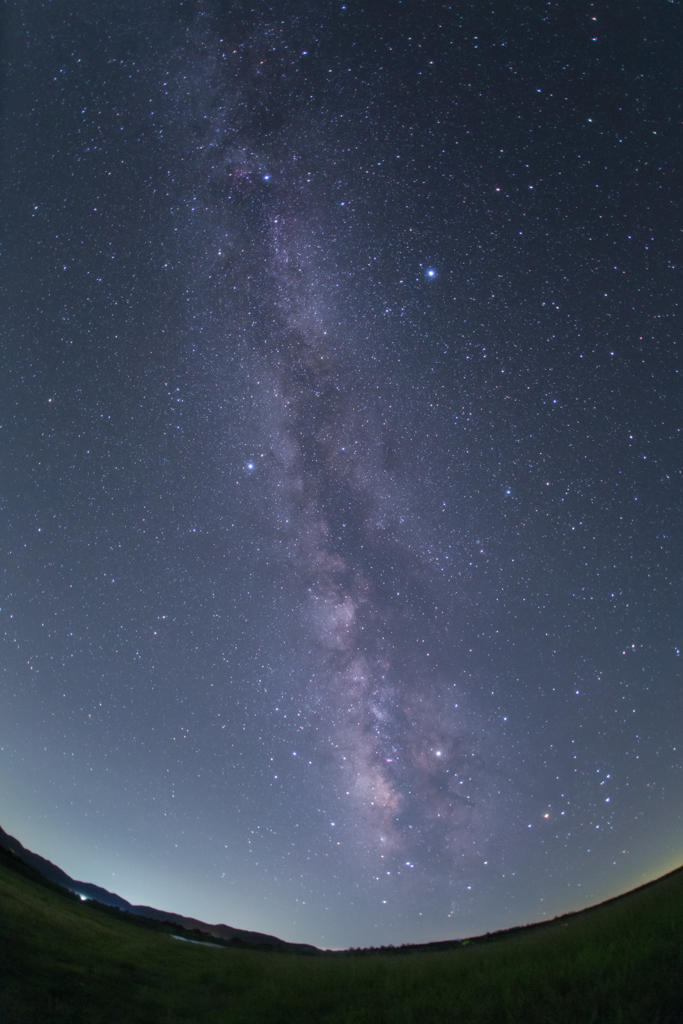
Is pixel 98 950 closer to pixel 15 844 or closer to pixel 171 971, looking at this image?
pixel 171 971

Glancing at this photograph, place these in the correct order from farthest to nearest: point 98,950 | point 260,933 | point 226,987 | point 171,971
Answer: point 260,933 → point 98,950 → point 171,971 → point 226,987

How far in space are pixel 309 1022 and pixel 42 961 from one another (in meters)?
5.32

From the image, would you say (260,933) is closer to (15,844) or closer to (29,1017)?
(15,844)

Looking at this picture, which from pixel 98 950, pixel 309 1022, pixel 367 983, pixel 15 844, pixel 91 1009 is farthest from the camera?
pixel 15 844

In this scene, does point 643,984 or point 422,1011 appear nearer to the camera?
point 643,984

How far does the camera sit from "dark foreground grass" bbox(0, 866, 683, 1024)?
3.94m

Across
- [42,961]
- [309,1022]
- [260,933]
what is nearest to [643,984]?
[309,1022]

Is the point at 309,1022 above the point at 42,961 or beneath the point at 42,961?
above

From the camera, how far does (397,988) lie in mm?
6004

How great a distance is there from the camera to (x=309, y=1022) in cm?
511

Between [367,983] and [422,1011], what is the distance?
96.0 inches

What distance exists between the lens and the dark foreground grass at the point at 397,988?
3941 mm

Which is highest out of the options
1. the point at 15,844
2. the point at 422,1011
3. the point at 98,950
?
the point at 422,1011

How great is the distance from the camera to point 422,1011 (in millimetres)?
4902
